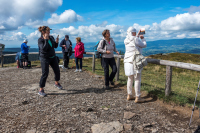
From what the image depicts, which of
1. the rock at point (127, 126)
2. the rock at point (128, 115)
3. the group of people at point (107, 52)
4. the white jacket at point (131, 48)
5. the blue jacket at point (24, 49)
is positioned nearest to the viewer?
the rock at point (127, 126)

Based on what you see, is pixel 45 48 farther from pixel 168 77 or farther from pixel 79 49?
pixel 79 49

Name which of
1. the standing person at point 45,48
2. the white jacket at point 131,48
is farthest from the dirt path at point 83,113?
the white jacket at point 131,48

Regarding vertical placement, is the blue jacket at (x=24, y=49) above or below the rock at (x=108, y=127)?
above

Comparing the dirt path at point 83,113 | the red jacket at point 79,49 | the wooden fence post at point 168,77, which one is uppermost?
the red jacket at point 79,49

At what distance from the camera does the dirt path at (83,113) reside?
381 cm

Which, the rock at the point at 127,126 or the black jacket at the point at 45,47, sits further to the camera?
the black jacket at the point at 45,47

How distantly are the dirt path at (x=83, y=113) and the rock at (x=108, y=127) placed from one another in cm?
10

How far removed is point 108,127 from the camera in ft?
12.5

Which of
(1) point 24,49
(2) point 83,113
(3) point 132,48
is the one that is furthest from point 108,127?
(1) point 24,49

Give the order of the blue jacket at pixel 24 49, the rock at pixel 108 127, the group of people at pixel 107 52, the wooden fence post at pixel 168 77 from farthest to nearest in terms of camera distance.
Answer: the blue jacket at pixel 24 49 < the wooden fence post at pixel 168 77 < the group of people at pixel 107 52 < the rock at pixel 108 127

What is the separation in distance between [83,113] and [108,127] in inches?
39.3

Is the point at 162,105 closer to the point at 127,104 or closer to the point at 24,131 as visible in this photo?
the point at 127,104

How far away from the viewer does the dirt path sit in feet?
12.5

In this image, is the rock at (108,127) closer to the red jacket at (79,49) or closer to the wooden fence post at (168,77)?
the wooden fence post at (168,77)
